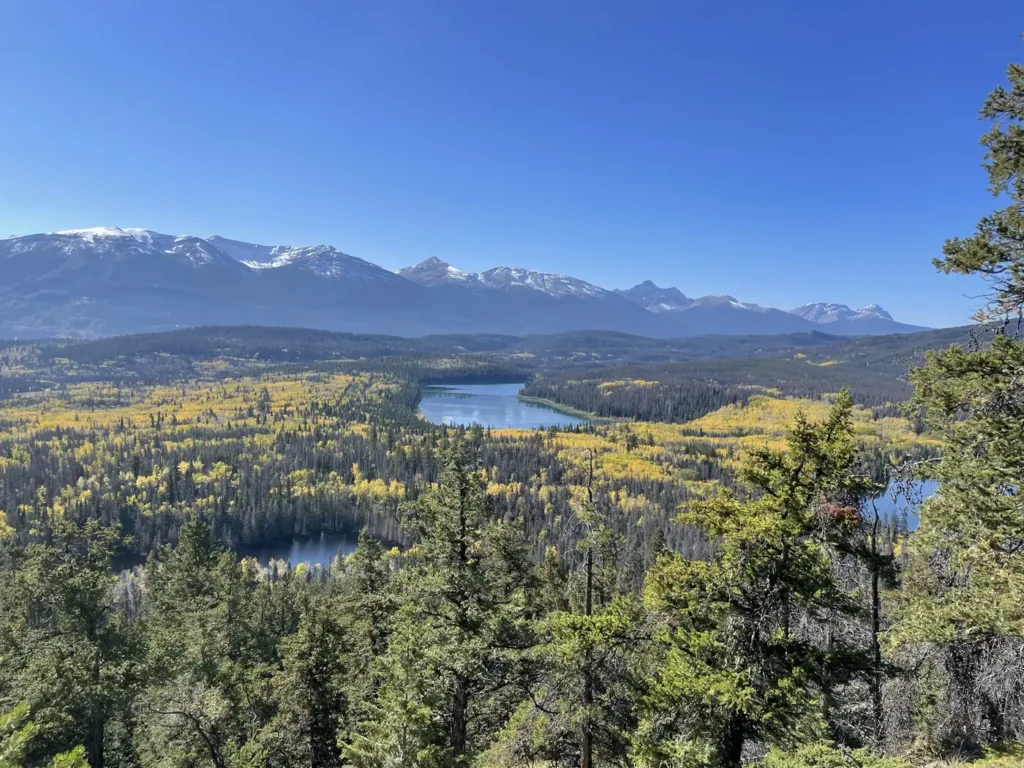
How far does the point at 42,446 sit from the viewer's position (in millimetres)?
155875

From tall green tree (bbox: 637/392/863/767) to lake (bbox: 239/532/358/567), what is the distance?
339 feet

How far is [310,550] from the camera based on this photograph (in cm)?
11544

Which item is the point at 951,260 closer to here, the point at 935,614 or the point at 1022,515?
the point at 1022,515

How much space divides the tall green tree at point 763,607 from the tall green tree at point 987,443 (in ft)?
6.35

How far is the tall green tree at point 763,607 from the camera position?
11953 millimetres

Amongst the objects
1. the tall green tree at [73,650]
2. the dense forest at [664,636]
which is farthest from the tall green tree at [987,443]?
the tall green tree at [73,650]

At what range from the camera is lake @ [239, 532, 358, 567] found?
11050 cm

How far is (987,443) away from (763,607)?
604 cm

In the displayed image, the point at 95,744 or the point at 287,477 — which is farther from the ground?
the point at 95,744

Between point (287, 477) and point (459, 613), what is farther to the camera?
point (287, 477)

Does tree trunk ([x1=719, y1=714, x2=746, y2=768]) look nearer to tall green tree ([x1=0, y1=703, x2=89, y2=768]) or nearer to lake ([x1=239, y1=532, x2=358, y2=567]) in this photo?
tall green tree ([x1=0, y1=703, x2=89, y2=768])

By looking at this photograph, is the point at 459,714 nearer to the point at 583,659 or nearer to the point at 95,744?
the point at 583,659

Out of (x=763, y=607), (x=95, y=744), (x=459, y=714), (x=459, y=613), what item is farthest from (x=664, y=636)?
(x=95, y=744)

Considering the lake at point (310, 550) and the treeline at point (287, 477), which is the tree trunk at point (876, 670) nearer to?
the treeline at point (287, 477)
